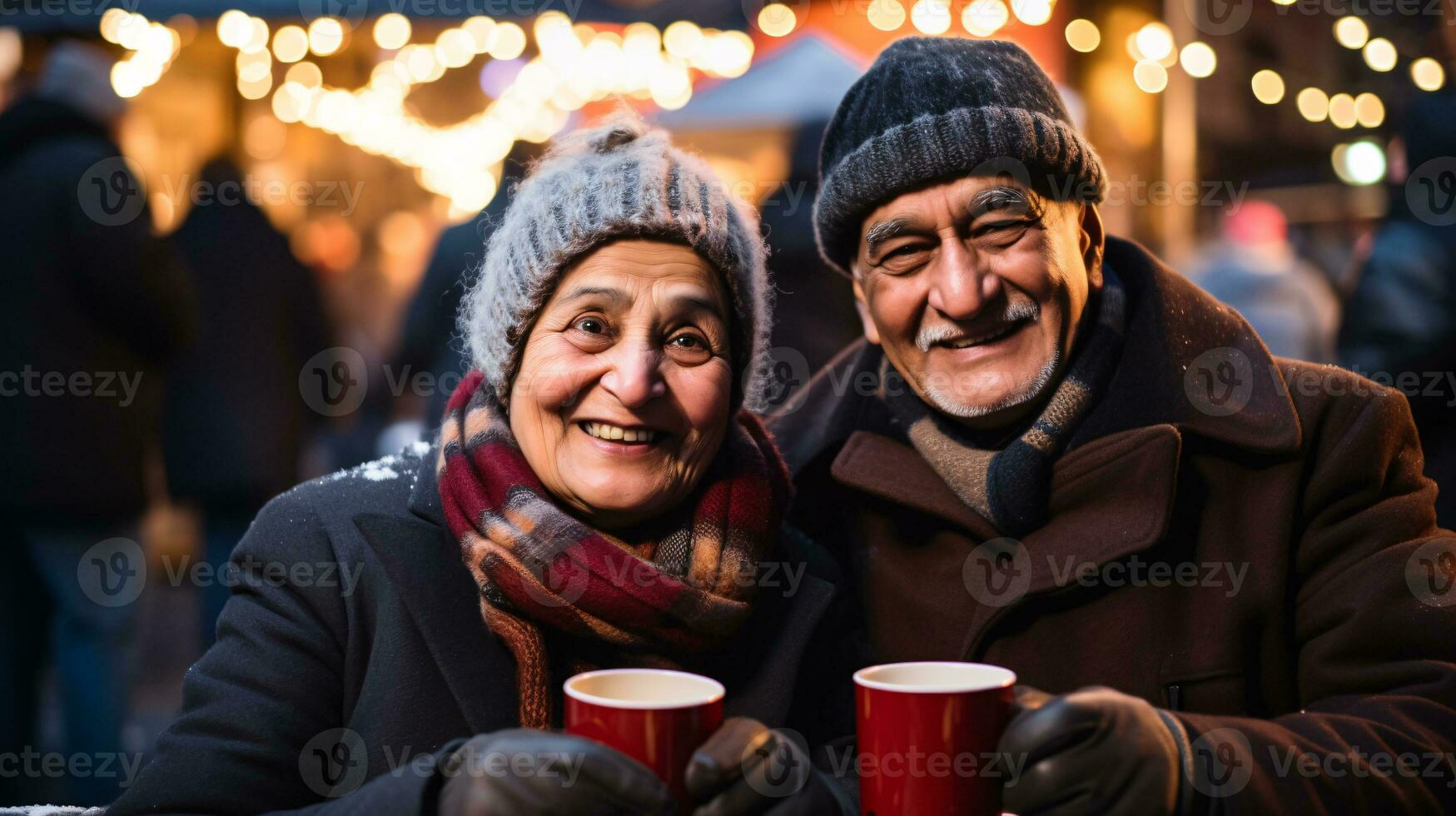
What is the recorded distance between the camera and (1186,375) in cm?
254

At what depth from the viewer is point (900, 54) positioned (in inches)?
106

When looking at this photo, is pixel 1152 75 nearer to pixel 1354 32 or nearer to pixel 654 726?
pixel 1354 32

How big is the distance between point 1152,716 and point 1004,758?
270mm

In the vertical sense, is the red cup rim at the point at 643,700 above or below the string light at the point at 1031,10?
below

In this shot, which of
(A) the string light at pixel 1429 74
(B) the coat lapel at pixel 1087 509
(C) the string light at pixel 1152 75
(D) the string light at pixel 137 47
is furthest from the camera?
(C) the string light at pixel 1152 75

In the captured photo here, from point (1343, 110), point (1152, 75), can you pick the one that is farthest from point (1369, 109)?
point (1152, 75)

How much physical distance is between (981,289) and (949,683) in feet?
2.86

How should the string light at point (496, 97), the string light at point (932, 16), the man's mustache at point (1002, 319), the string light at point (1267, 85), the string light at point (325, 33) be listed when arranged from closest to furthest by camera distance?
the man's mustache at point (1002, 319), the string light at point (325, 33), the string light at point (1267, 85), the string light at point (932, 16), the string light at point (496, 97)

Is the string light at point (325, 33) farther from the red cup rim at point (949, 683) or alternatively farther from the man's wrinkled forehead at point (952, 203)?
the red cup rim at point (949, 683)

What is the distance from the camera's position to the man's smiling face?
2.51 m

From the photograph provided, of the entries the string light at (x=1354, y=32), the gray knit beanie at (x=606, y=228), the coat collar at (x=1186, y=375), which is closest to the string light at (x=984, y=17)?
the string light at (x=1354, y=32)

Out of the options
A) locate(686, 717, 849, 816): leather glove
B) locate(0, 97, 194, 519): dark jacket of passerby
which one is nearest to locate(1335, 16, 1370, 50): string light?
locate(686, 717, 849, 816): leather glove

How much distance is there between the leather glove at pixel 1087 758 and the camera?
174 centimetres

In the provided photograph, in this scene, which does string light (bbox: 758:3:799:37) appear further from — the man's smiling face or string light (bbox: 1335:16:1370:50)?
the man's smiling face
